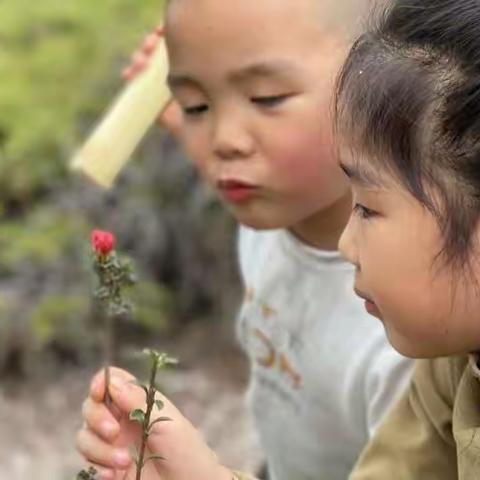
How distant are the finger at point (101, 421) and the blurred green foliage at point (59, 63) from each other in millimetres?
2382

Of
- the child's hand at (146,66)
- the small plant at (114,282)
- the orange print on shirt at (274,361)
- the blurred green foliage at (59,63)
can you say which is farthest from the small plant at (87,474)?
the blurred green foliage at (59,63)

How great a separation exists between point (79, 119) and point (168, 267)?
18.7 inches

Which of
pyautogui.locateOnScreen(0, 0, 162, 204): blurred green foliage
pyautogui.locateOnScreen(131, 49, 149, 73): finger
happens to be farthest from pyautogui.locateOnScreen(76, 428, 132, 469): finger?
pyautogui.locateOnScreen(0, 0, 162, 204): blurred green foliage

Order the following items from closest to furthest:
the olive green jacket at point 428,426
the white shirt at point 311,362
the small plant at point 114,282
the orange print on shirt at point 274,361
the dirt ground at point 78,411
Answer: the small plant at point 114,282, the olive green jacket at point 428,426, the white shirt at point 311,362, the orange print on shirt at point 274,361, the dirt ground at point 78,411

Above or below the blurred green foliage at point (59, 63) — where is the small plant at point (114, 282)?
above

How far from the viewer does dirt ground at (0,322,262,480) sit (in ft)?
11.1

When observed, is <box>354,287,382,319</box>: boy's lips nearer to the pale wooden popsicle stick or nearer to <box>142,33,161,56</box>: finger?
the pale wooden popsicle stick

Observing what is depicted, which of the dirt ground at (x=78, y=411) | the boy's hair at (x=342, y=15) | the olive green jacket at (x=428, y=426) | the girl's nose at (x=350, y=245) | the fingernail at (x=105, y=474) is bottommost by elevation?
the dirt ground at (x=78, y=411)

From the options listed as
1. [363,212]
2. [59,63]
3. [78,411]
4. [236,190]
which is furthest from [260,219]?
[59,63]

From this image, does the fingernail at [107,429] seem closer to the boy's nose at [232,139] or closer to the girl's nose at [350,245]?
the girl's nose at [350,245]

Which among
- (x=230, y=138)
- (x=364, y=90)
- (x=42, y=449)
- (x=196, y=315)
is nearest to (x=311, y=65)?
(x=230, y=138)

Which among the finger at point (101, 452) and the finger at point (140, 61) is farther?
the finger at point (140, 61)

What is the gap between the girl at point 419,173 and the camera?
1169 mm

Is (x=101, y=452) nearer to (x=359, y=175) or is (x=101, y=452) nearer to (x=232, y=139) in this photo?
(x=359, y=175)
